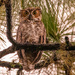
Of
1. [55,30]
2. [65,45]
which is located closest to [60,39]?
[55,30]

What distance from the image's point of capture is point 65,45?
349 mm

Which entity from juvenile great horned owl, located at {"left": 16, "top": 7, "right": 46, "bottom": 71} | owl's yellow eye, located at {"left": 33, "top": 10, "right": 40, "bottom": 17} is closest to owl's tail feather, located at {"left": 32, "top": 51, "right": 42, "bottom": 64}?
juvenile great horned owl, located at {"left": 16, "top": 7, "right": 46, "bottom": 71}

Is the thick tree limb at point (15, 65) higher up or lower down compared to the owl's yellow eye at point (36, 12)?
lower down

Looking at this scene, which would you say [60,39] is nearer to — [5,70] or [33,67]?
[33,67]

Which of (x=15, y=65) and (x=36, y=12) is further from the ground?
(x=36, y=12)

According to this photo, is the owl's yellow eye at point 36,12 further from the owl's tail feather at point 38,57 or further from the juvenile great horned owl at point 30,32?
the owl's tail feather at point 38,57

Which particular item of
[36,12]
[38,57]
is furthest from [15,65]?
[36,12]

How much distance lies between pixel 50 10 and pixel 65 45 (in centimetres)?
18

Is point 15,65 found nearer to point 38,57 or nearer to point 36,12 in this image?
point 38,57

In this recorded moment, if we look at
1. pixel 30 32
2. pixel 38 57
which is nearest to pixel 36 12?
pixel 30 32

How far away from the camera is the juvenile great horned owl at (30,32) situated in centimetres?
60

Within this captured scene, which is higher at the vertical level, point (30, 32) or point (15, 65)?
point (30, 32)

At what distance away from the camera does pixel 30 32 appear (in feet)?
2.08

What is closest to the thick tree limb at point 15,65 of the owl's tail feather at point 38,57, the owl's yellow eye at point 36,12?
the owl's tail feather at point 38,57
